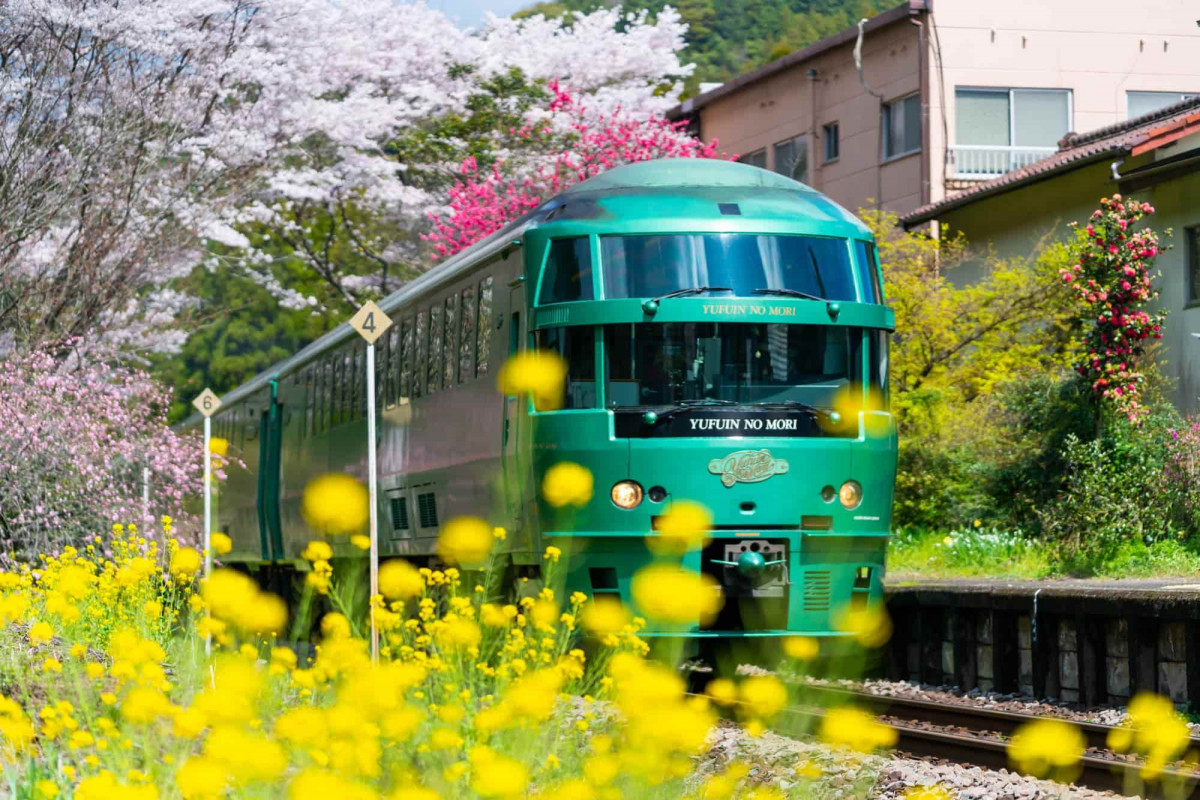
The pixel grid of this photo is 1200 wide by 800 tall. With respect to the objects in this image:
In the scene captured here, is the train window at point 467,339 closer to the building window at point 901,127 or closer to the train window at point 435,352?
the train window at point 435,352

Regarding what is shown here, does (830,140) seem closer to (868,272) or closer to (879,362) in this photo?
(868,272)

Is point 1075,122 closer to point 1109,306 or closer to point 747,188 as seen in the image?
point 1109,306

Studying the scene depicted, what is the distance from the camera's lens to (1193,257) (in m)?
20.7

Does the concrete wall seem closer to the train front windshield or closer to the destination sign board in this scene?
the train front windshield

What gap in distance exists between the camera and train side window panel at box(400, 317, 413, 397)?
51.1 feet

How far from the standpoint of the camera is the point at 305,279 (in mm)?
36969

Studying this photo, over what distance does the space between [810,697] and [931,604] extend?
106 inches

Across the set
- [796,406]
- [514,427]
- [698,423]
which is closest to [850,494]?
[796,406]

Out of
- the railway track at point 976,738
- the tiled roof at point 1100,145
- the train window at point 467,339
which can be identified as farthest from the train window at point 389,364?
the tiled roof at point 1100,145

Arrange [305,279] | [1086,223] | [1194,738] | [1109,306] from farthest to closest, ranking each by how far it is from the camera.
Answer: [305,279], [1086,223], [1109,306], [1194,738]

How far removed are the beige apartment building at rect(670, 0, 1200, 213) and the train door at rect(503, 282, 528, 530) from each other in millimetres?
19536

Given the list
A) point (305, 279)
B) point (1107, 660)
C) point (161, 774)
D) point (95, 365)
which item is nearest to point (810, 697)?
point (1107, 660)

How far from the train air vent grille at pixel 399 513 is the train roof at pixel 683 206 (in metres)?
2.53

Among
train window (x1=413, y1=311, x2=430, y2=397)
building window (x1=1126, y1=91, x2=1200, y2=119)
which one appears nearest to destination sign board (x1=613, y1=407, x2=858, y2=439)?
train window (x1=413, y1=311, x2=430, y2=397)
